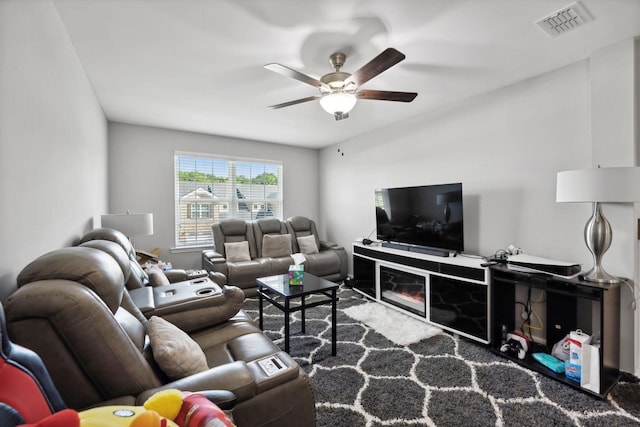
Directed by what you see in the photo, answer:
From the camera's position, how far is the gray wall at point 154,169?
4.19 meters

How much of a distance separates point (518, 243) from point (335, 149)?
3503mm

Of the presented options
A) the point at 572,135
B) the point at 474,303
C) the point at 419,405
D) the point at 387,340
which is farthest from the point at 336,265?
the point at 572,135

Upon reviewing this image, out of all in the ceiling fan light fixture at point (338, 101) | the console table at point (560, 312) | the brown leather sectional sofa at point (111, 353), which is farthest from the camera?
the ceiling fan light fixture at point (338, 101)

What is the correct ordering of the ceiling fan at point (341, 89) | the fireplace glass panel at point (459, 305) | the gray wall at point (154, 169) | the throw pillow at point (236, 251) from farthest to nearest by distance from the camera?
the throw pillow at point (236, 251) → the gray wall at point (154, 169) → the fireplace glass panel at point (459, 305) → the ceiling fan at point (341, 89)

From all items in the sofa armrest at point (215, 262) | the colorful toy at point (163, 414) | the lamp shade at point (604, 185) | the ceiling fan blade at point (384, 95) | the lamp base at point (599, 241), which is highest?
the ceiling fan blade at point (384, 95)

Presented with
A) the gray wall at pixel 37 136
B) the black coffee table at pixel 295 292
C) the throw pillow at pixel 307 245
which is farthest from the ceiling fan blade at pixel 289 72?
the throw pillow at pixel 307 245

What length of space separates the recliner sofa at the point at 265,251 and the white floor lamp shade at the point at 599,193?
3222 millimetres

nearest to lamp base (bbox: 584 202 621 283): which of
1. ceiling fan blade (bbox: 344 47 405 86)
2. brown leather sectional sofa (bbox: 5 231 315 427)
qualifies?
ceiling fan blade (bbox: 344 47 405 86)

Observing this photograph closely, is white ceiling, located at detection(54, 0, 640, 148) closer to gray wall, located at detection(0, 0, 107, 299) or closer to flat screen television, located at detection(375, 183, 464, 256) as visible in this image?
gray wall, located at detection(0, 0, 107, 299)

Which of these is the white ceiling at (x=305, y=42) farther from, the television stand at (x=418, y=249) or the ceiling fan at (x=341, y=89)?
the television stand at (x=418, y=249)

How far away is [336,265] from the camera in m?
4.79

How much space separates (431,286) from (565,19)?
2.43m

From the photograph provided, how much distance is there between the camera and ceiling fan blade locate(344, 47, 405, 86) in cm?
171

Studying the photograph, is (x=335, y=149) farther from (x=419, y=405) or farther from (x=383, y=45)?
(x=419, y=405)
